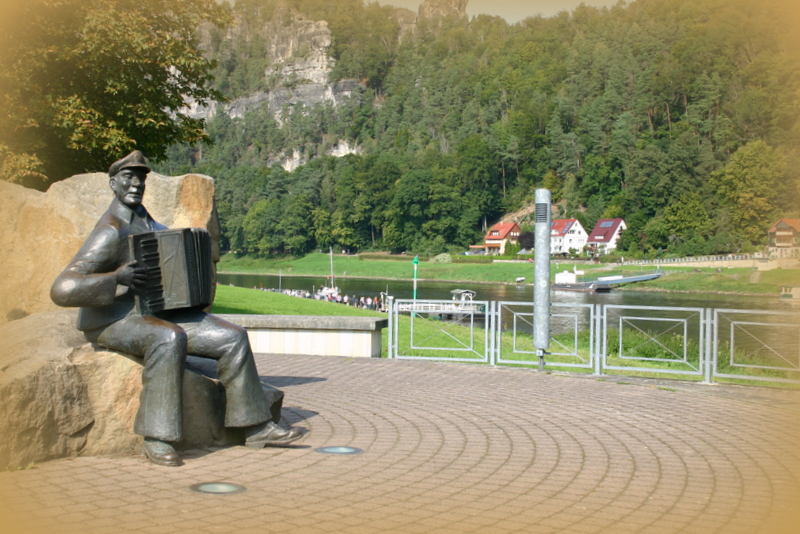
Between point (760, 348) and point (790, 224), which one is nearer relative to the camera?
point (760, 348)

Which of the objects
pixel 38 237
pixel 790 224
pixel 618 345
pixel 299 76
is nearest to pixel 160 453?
pixel 38 237

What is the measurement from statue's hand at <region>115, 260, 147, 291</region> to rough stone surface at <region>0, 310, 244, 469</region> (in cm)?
54

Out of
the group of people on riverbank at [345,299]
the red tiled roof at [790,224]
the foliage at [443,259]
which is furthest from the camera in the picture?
the foliage at [443,259]

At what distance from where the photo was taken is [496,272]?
78375 millimetres

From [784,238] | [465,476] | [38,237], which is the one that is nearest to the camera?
[465,476]

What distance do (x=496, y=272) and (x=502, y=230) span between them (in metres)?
29.5

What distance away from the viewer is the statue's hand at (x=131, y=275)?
523 centimetres

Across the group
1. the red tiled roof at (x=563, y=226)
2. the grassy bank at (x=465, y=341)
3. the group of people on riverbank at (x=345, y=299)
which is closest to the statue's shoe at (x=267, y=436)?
the grassy bank at (x=465, y=341)

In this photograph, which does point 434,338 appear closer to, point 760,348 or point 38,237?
point 760,348

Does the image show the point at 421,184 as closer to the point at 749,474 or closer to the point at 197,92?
the point at 197,92

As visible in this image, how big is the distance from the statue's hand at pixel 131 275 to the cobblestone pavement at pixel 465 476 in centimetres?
125

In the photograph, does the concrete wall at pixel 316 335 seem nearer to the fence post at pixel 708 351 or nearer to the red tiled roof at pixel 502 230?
the fence post at pixel 708 351

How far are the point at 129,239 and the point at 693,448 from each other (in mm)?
4819

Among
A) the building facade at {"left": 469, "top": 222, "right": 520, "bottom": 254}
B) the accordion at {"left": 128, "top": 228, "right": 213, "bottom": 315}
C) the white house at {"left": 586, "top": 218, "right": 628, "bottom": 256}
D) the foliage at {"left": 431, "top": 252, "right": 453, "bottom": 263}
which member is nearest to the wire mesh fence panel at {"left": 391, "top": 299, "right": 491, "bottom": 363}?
the accordion at {"left": 128, "top": 228, "right": 213, "bottom": 315}
